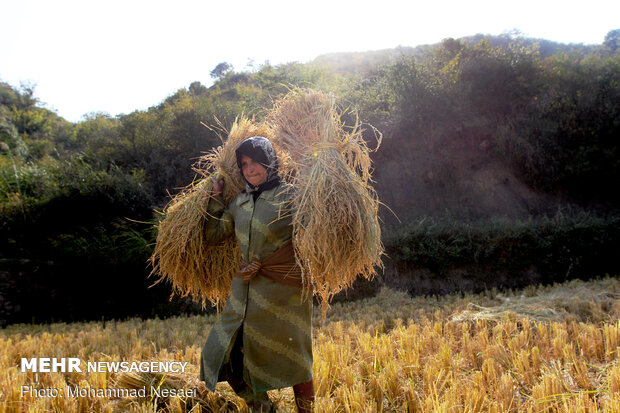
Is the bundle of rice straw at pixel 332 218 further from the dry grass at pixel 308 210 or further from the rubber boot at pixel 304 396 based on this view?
the rubber boot at pixel 304 396

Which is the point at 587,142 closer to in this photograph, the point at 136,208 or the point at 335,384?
the point at 335,384

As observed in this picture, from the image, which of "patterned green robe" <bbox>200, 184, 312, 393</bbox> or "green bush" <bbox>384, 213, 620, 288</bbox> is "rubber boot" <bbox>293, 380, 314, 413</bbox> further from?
"green bush" <bbox>384, 213, 620, 288</bbox>

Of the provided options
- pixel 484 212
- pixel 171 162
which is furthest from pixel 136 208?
pixel 484 212

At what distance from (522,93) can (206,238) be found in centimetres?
1049

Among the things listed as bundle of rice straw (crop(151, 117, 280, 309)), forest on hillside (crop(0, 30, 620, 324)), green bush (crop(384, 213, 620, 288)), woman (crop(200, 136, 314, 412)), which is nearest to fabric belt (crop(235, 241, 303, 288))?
woman (crop(200, 136, 314, 412))

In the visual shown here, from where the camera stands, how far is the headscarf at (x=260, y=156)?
7.98 feet

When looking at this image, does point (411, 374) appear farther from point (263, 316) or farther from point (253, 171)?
point (253, 171)

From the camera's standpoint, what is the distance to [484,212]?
9.73 metres

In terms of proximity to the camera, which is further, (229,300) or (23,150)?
(23,150)

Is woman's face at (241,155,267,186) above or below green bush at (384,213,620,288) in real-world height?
above

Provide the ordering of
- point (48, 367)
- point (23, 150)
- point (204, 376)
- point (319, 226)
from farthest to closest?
point (23, 150)
point (48, 367)
point (204, 376)
point (319, 226)

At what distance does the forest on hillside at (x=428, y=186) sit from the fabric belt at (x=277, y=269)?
494cm

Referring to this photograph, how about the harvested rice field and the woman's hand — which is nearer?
the harvested rice field

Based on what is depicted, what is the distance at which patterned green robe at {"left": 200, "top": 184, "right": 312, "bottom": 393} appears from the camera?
2.17 meters
